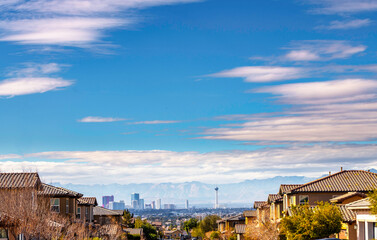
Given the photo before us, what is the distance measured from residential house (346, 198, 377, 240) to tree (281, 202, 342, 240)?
1947mm

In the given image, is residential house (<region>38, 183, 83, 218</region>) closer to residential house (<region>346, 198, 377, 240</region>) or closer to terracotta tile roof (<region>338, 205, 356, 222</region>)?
terracotta tile roof (<region>338, 205, 356, 222</region>)

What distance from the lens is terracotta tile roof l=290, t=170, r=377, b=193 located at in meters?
62.4

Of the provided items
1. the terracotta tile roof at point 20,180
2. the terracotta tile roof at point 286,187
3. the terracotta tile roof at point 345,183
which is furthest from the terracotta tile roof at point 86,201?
the terracotta tile roof at point 345,183

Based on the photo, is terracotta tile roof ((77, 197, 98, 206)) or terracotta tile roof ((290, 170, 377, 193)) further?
terracotta tile roof ((77, 197, 98, 206))

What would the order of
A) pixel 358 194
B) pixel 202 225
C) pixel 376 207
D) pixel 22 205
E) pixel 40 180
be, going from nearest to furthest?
pixel 376 207 → pixel 22 205 → pixel 40 180 → pixel 358 194 → pixel 202 225

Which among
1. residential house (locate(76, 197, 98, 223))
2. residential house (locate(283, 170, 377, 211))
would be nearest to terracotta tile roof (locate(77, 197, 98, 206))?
residential house (locate(76, 197, 98, 223))

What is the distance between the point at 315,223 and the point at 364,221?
4716 millimetres

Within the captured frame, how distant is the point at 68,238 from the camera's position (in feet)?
153

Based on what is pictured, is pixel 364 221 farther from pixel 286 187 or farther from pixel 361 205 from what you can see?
pixel 286 187

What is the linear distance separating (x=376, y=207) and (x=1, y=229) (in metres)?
26.7

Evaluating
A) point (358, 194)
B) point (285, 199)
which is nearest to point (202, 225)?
point (285, 199)

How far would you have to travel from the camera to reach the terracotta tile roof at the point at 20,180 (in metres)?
48.9

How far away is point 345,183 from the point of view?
6391 cm

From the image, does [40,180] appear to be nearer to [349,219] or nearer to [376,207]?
[349,219]
